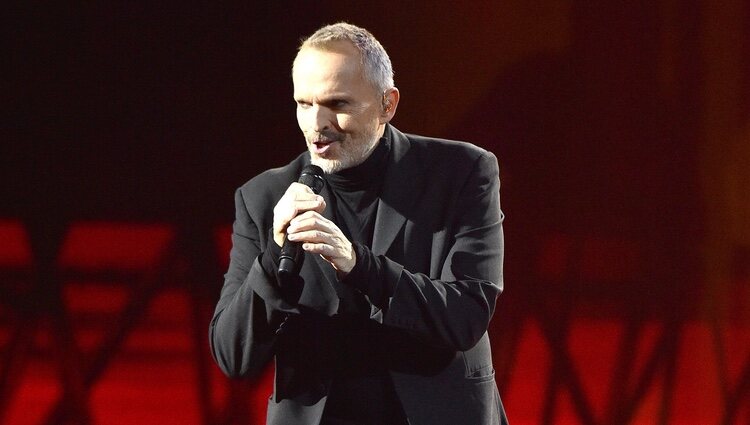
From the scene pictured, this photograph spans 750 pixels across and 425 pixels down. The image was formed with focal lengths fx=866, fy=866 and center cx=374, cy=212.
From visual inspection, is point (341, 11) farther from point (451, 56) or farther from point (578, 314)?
point (578, 314)

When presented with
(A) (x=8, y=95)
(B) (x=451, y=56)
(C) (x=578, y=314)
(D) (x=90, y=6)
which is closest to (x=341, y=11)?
(B) (x=451, y=56)

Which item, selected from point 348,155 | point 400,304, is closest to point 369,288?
point 400,304

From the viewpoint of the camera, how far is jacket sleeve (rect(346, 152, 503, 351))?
1.31 m

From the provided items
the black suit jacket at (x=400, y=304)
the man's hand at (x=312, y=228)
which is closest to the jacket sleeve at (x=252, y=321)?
the black suit jacket at (x=400, y=304)

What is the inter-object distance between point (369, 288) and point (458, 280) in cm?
19

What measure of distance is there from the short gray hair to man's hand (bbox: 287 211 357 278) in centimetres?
33

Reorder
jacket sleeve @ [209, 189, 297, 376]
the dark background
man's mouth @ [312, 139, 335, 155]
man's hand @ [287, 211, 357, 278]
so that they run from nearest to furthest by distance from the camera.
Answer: man's hand @ [287, 211, 357, 278] → jacket sleeve @ [209, 189, 297, 376] → man's mouth @ [312, 139, 335, 155] → the dark background

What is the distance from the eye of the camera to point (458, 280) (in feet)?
4.67

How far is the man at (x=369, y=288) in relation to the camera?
135cm

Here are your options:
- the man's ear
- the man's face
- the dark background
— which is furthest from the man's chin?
the dark background

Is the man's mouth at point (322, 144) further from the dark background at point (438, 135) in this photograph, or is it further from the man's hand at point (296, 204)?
the dark background at point (438, 135)

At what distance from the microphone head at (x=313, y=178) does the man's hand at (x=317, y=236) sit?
0.11 m

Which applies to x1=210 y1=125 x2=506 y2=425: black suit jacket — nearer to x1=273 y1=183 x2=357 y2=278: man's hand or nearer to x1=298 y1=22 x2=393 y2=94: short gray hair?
x1=273 y1=183 x2=357 y2=278: man's hand

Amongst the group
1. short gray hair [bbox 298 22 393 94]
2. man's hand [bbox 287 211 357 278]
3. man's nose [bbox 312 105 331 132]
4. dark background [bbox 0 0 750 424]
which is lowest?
dark background [bbox 0 0 750 424]
